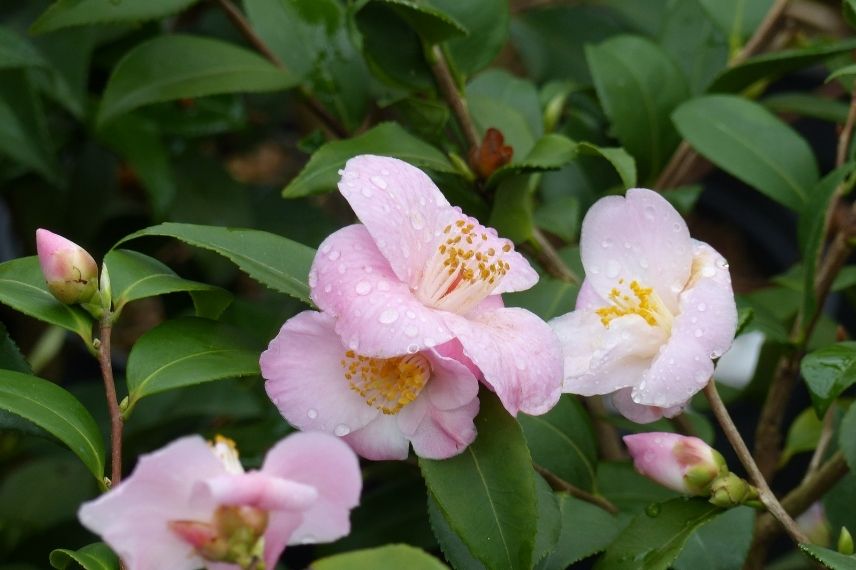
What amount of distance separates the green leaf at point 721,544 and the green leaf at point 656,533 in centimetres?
7

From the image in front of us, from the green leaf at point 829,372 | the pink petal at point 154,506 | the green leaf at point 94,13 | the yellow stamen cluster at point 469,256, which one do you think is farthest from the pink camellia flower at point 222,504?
the green leaf at point 94,13

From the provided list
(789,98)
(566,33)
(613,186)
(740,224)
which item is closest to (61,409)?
(613,186)

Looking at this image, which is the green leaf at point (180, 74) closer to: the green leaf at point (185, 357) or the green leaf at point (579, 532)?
the green leaf at point (185, 357)

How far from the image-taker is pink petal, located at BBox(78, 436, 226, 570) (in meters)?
0.54

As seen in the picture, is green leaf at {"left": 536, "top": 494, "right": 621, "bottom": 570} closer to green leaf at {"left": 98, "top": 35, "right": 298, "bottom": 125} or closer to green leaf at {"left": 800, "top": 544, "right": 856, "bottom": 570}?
green leaf at {"left": 800, "top": 544, "right": 856, "bottom": 570}

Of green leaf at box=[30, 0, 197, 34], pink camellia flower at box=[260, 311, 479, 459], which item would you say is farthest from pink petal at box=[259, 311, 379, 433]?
green leaf at box=[30, 0, 197, 34]

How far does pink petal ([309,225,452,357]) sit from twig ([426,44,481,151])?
1.07ft

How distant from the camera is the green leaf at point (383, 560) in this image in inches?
23.0

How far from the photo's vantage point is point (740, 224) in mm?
2289

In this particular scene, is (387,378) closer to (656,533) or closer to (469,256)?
(469,256)

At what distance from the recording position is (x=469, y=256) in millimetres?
762

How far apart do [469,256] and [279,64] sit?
58 cm

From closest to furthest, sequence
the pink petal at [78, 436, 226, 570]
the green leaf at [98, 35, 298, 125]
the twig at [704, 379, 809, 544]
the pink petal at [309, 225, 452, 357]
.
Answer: the pink petal at [78, 436, 226, 570], the pink petal at [309, 225, 452, 357], the twig at [704, 379, 809, 544], the green leaf at [98, 35, 298, 125]

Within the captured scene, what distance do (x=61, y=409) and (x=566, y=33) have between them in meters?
1.14
